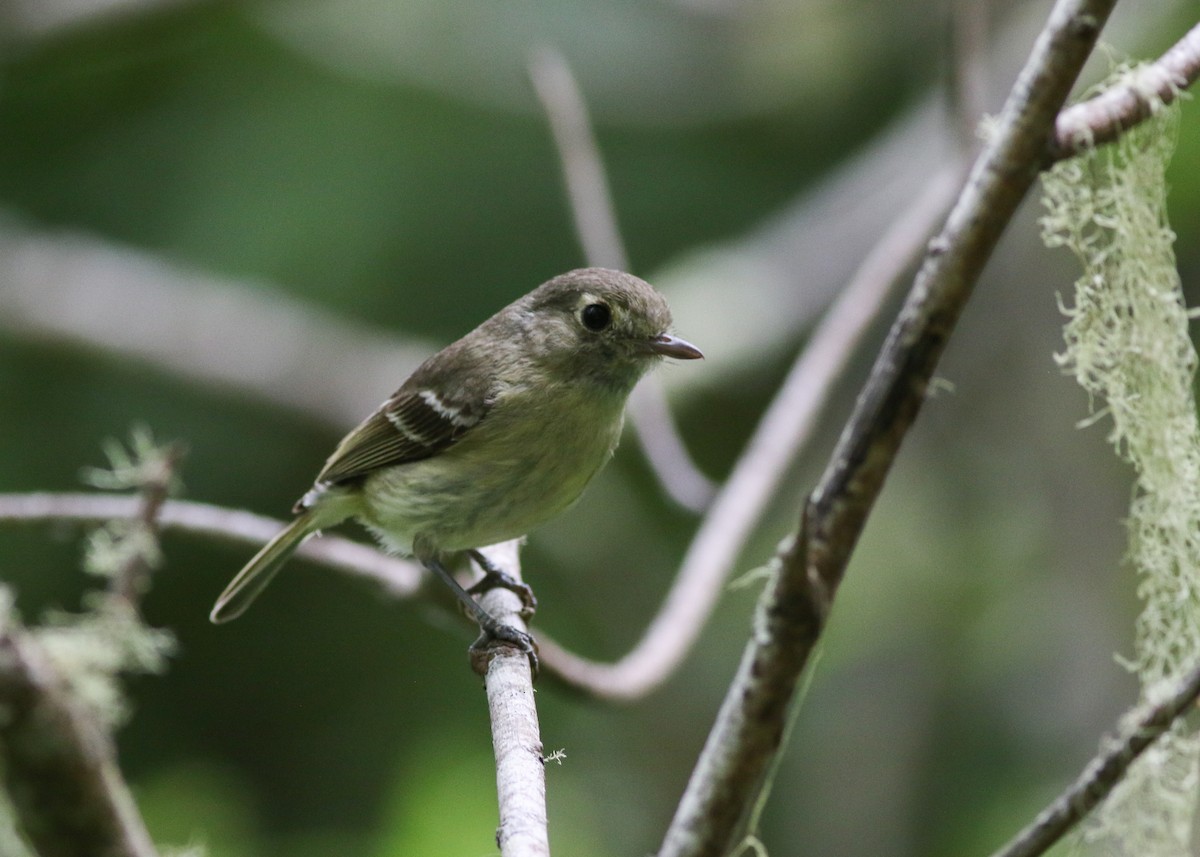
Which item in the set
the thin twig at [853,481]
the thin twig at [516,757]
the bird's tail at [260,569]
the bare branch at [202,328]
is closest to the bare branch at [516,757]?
the thin twig at [516,757]

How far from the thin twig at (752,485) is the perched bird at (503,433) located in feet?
1.13

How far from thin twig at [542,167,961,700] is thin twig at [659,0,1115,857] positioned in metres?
1.43

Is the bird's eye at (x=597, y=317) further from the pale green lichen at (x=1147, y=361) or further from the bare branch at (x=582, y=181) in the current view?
the pale green lichen at (x=1147, y=361)

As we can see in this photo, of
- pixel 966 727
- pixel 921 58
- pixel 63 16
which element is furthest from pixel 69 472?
pixel 921 58

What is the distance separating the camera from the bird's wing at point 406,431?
359 cm

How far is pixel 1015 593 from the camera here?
17.9 ft

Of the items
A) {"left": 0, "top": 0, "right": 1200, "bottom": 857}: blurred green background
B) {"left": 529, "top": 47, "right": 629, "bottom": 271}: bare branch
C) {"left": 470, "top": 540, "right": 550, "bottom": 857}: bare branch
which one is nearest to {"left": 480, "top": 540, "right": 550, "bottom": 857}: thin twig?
{"left": 470, "top": 540, "right": 550, "bottom": 857}: bare branch

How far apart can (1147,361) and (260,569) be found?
2.58 metres

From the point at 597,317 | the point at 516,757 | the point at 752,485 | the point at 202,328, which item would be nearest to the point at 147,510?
the point at 516,757

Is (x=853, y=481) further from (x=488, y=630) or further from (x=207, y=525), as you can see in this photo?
(x=207, y=525)

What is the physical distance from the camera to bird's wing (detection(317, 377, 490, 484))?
3592mm

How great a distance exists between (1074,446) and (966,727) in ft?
3.96

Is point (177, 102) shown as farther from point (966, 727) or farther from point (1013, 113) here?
point (1013, 113)

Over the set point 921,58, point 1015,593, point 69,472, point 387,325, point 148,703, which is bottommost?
point 1015,593
